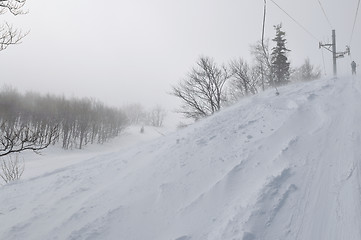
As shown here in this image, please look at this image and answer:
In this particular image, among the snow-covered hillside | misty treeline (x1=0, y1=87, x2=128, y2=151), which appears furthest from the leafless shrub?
misty treeline (x1=0, y1=87, x2=128, y2=151)

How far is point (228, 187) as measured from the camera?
17.2ft

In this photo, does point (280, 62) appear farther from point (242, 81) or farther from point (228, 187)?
point (228, 187)

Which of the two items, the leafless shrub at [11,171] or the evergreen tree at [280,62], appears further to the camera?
the evergreen tree at [280,62]

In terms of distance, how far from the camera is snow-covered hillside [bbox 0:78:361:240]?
13.3 feet

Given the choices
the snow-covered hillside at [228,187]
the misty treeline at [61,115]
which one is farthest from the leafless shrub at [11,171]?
the misty treeline at [61,115]

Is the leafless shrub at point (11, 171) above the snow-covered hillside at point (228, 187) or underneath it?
underneath

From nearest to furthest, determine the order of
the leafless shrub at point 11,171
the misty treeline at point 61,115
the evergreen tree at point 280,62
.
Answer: the leafless shrub at point 11,171, the evergreen tree at point 280,62, the misty treeline at point 61,115

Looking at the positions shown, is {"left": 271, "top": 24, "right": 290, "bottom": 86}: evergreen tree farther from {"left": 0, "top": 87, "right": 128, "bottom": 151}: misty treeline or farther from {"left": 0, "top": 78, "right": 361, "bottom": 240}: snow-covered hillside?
A: {"left": 0, "top": 87, "right": 128, "bottom": 151}: misty treeline

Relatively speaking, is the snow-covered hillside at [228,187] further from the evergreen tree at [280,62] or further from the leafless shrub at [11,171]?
the evergreen tree at [280,62]

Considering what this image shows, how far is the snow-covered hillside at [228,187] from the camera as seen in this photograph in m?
4.07

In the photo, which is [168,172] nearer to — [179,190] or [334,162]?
[179,190]

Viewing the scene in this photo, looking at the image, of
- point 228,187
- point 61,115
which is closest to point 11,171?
point 228,187

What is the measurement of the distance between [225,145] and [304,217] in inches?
133

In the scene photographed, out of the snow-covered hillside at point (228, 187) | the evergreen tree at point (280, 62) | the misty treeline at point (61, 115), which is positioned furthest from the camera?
the misty treeline at point (61, 115)
